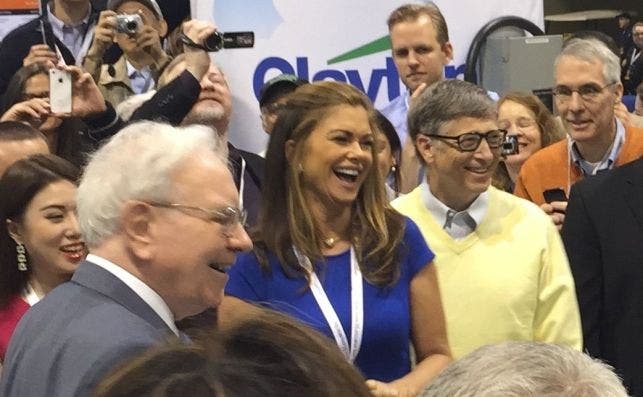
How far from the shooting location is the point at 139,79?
17.7ft

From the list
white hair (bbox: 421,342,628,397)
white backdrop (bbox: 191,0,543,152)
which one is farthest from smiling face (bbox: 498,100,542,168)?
white hair (bbox: 421,342,628,397)

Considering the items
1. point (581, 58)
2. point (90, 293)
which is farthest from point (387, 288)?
point (581, 58)

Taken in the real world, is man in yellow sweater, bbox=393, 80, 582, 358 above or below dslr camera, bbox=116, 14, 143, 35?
below

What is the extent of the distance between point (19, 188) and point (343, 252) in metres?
0.88

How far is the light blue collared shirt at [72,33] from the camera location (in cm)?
571

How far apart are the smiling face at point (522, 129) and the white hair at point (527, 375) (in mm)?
3586

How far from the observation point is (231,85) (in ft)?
17.3

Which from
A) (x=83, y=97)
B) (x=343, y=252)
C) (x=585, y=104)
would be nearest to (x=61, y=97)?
(x=83, y=97)

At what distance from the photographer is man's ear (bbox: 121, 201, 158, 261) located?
2.30 meters

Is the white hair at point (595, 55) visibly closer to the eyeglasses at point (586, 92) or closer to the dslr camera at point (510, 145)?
the eyeglasses at point (586, 92)

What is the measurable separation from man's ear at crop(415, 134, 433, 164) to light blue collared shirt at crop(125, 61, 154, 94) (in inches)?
81.0

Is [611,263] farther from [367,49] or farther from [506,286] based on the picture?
[367,49]

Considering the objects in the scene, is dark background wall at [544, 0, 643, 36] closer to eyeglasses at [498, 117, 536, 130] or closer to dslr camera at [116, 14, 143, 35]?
eyeglasses at [498, 117, 536, 130]

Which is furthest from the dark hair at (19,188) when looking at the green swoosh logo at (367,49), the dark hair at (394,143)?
the green swoosh logo at (367,49)
